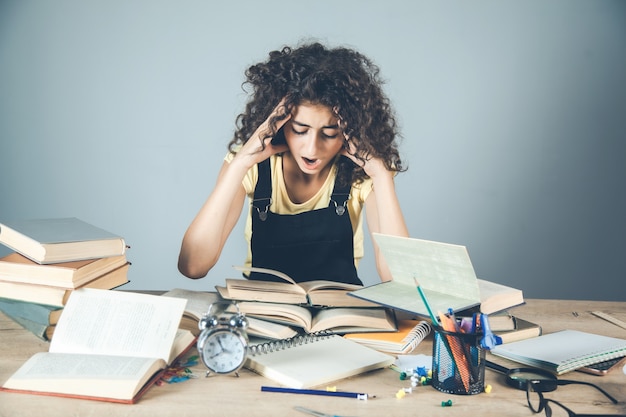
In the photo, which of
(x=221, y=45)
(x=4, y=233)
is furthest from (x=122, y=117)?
(x=4, y=233)

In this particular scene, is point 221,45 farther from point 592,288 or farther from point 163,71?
point 592,288

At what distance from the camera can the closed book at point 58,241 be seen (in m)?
1.36

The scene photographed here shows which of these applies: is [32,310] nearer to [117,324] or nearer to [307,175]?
[117,324]

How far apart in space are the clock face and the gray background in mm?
1931

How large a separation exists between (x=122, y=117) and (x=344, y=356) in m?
2.10

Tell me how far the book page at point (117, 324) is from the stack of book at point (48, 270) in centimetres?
5

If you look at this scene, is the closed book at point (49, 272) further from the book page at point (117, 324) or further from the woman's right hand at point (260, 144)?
the woman's right hand at point (260, 144)

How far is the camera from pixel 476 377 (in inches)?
43.6

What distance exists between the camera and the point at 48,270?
133 centimetres

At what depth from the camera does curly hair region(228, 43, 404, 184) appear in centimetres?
199

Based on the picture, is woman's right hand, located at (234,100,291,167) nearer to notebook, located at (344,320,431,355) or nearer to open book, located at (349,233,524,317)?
open book, located at (349,233,524,317)

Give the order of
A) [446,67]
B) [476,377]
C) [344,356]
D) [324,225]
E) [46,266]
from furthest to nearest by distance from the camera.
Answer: [446,67] → [324,225] → [46,266] → [344,356] → [476,377]

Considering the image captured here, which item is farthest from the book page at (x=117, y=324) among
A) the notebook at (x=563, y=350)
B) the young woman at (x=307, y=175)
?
the young woman at (x=307, y=175)

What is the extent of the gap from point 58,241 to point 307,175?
1.08 m
